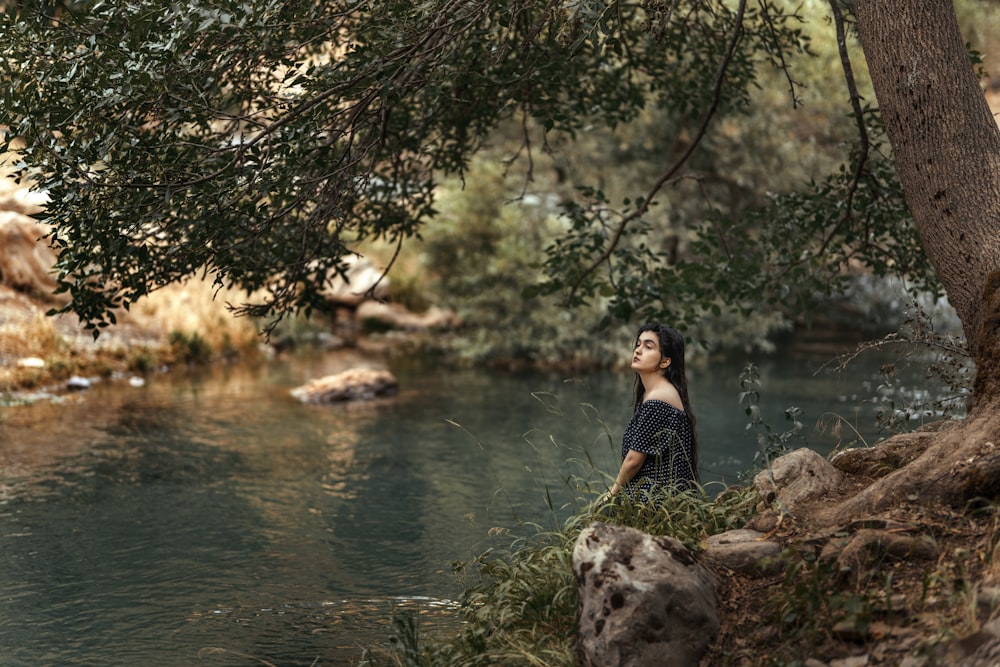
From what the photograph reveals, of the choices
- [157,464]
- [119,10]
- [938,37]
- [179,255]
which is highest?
[119,10]

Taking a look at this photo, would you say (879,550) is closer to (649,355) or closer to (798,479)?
(798,479)

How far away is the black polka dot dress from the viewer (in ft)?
18.0

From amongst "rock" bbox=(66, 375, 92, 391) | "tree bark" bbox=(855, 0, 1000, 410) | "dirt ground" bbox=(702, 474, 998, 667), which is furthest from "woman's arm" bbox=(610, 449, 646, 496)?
"rock" bbox=(66, 375, 92, 391)

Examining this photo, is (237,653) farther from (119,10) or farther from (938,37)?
(938,37)

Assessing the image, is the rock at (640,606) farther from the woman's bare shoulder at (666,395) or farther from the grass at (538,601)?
the woman's bare shoulder at (666,395)

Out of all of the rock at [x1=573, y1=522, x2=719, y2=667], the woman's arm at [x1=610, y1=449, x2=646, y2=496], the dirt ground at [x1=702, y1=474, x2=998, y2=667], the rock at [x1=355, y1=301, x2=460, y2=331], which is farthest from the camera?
the rock at [x1=355, y1=301, x2=460, y2=331]

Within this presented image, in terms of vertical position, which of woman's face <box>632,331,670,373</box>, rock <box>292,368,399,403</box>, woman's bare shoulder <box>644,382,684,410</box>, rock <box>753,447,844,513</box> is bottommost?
rock <box>753,447,844,513</box>

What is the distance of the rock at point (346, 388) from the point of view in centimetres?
1545

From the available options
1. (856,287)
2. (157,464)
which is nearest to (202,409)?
(157,464)

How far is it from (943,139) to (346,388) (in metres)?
11.5

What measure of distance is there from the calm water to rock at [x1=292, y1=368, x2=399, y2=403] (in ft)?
1.55

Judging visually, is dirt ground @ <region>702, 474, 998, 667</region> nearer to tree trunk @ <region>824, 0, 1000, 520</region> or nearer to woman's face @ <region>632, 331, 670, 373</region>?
tree trunk @ <region>824, 0, 1000, 520</region>

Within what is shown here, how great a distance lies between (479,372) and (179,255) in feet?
42.0

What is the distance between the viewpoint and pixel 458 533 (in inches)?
324
